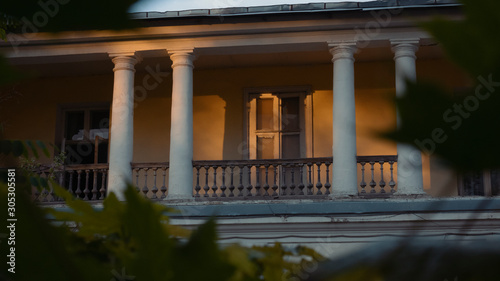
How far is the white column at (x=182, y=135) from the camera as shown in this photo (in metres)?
10.0

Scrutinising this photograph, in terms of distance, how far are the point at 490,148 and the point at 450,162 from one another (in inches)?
1.1

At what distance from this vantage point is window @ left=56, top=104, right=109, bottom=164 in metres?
12.6

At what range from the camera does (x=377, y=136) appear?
17.8 inches

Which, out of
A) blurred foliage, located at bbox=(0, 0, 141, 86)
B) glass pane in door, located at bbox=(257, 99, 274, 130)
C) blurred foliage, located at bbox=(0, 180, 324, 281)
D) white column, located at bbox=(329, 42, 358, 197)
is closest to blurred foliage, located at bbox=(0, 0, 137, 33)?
blurred foliage, located at bbox=(0, 0, 141, 86)

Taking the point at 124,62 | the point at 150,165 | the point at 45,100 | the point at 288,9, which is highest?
the point at 288,9

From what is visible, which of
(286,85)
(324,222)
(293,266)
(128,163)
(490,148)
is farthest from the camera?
(286,85)

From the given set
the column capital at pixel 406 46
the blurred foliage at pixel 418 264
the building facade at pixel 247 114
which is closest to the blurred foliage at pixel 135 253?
the blurred foliage at pixel 418 264

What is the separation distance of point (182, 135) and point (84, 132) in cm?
355

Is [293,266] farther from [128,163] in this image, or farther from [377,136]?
[128,163]

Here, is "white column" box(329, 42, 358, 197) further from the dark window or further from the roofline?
the dark window

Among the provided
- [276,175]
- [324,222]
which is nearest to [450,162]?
[324,222]

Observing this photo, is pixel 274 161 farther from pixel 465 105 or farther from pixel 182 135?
pixel 465 105

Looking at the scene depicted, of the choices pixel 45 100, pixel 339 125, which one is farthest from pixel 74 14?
pixel 45 100

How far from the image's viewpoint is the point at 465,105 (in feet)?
1.55
